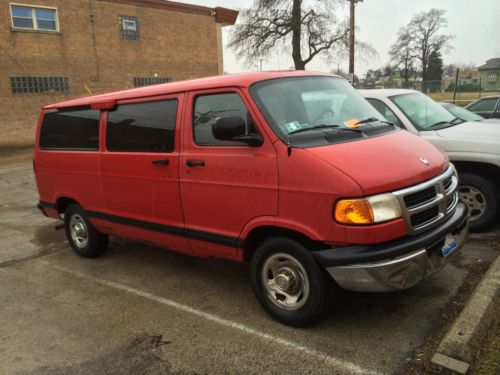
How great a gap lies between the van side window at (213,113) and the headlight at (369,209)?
103cm

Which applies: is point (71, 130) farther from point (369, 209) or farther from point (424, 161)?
point (424, 161)

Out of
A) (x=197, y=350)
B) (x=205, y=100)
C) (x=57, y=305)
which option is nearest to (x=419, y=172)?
(x=205, y=100)

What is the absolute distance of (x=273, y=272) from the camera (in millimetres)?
3738

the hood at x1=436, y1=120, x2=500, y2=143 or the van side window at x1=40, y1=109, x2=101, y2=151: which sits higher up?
the van side window at x1=40, y1=109, x2=101, y2=151

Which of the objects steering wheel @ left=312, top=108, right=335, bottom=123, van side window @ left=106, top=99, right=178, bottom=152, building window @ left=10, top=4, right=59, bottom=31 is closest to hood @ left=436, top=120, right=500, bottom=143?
steering wheel @ left=312, top=108, right=335, bottom=123

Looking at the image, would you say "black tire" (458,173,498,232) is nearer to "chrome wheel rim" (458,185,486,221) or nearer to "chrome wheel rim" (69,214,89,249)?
"chrome wheel rim" (458,185,486,221)

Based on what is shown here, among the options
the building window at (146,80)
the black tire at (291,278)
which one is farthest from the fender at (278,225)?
the building window at (146,80)

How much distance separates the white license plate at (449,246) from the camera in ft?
11.6

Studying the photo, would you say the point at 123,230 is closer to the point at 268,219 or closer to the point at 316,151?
the point at 268,219

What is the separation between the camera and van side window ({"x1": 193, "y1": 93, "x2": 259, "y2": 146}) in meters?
3.78

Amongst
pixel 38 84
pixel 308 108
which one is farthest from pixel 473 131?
pixel 38 84

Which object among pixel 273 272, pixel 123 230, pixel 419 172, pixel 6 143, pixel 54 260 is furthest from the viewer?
pixel 6 143

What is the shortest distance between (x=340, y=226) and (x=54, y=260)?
4.38 meters

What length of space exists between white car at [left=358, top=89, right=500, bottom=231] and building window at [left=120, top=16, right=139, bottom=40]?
71.2ft
